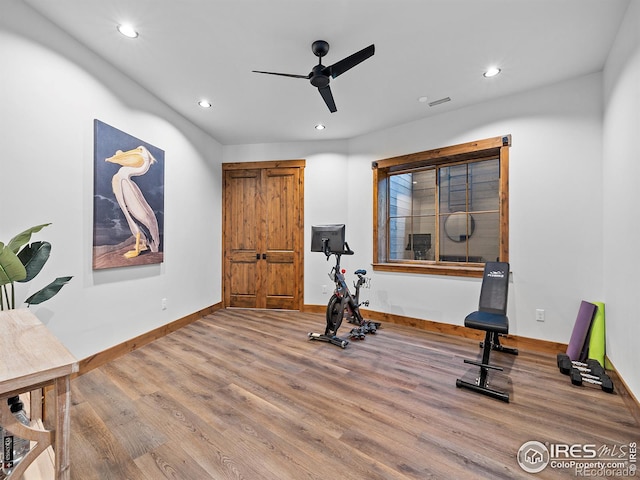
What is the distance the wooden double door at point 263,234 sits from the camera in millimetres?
4855

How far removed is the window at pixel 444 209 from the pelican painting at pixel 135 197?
3.09 meters

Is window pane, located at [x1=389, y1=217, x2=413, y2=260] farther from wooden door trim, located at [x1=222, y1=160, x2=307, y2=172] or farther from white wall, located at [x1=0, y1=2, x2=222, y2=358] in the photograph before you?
white wall, located at [x1=0, y1=2, x2=222, y2=358]

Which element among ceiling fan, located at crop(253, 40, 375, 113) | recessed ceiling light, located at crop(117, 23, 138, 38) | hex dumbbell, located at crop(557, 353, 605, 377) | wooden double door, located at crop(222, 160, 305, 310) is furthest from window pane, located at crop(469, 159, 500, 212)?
recessed ceiling light, located at crop(117, 23, 138, 38)

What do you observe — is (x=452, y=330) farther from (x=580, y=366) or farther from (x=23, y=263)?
(x=23, y=263)

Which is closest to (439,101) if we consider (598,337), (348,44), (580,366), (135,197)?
(348,44)

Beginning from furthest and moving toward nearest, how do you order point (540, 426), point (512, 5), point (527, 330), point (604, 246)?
point (527, 330) < point (604, 246) < point (512, 5) < point (540, 426)

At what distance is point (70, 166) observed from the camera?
2480mm

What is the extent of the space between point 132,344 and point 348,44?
12.4 feet

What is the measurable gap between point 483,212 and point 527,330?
1.49m

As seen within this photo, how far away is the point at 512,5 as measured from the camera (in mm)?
2064

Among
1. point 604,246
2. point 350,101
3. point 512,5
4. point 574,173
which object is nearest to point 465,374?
point 604,246

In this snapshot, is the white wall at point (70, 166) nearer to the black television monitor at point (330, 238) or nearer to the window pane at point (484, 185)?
the black television monitor at point (330, 238)

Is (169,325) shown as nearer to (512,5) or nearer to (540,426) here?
(540,426)

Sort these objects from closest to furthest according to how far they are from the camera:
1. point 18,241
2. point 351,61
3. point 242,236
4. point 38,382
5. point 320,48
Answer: point 38,382, point 18,241, point 351,61, point 320,48, point 242,236
